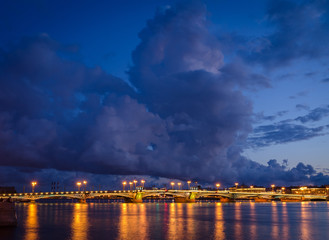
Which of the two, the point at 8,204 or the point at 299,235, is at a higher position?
the point at 8,204

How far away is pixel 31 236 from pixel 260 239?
27.9m

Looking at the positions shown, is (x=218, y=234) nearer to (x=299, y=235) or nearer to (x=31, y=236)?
(x=299, y=235)

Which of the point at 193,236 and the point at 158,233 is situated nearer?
the point at 193,236

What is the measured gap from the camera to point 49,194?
7677 inches

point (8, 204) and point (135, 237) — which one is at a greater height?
point (8, 204)

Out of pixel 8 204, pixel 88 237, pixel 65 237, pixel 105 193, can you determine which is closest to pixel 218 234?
A: pixel 88 237

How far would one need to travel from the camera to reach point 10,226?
53.3 metres

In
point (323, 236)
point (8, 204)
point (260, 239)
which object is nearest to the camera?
point (260, 239)

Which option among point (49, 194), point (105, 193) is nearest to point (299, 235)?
point (105, 193)

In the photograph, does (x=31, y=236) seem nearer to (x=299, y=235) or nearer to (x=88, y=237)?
(x=88, y=237)

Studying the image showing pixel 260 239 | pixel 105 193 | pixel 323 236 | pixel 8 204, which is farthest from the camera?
pixel 105 193

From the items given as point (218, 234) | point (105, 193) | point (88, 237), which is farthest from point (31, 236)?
point (105, 193)

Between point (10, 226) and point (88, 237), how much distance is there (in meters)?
17.6

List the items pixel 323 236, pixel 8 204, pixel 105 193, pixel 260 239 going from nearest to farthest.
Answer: pixel 260 239 < pixel 323 236 < pixel 8 204 < pixel 105 193
